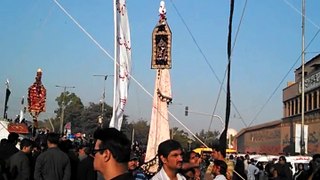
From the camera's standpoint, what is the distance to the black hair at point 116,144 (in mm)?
3246

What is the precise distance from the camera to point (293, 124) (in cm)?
5294

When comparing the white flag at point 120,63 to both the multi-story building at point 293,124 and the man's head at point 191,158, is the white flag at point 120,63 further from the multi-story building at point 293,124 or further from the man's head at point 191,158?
the multi-story building at point 293,124

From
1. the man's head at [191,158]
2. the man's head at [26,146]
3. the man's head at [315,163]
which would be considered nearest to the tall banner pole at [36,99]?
the man's head at [26,146]

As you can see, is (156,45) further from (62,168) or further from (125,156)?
(125,156)

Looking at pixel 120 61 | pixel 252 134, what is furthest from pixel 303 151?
pixel 252 134

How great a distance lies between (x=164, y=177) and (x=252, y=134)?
2602 inches

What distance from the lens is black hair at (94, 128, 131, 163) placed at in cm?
325

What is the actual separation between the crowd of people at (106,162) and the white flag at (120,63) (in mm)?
685

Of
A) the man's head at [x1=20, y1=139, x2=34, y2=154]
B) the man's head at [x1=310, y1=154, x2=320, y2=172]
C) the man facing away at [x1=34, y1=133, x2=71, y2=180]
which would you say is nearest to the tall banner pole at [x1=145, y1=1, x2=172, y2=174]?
the man's head at [x1=20, y1=139, x2=34, y2=154]

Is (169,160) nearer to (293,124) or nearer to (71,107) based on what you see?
(293,124)

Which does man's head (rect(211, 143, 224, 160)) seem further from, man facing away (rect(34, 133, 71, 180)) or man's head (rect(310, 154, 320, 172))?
man facing away (rect(34, 133, 71, 180))

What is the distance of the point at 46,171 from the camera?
26.6 ft

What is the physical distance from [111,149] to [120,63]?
19.0ft

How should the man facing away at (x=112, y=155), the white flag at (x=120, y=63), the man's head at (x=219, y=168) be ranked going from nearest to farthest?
the man facing away at (x=112, y=155) → the man's head at (x=219, y=168) → the white flag at (x=120, y=63)
